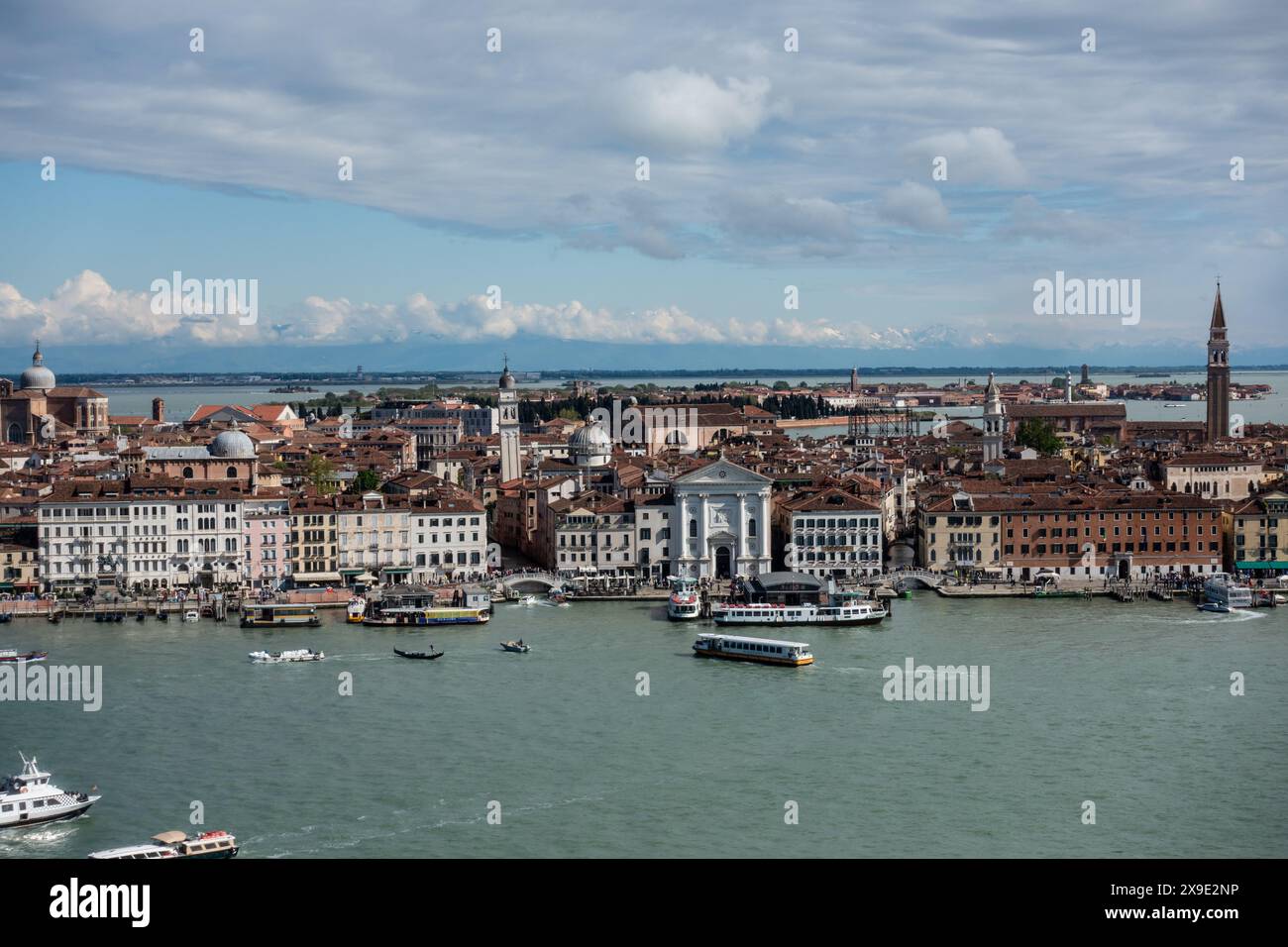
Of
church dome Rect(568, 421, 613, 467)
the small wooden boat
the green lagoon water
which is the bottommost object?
the green lagoon water

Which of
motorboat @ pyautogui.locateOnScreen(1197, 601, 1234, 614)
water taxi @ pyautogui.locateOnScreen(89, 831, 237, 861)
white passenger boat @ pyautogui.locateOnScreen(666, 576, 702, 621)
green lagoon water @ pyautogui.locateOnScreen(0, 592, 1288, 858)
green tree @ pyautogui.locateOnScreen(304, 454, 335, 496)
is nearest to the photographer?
water taxi @ pyautogui.locateOnScreen(89, 831, 237, 861)

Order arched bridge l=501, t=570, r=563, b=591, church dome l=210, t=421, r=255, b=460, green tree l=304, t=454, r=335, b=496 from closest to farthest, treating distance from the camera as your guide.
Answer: arched bridge l=501, t=570, r=563, b=591
church dome l=210, t=421, r=255, b=460
green tree l=304, t=454, r=335, b=496

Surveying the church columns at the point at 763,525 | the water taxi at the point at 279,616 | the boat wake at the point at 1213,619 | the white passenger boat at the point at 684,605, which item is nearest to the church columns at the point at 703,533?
the church columns at the point at 763,525

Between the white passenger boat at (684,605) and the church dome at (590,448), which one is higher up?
the church dome at (590,448)

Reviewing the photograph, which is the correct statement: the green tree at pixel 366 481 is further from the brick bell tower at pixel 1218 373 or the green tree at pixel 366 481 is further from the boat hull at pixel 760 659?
the brick bell tower at pixel 1218 373

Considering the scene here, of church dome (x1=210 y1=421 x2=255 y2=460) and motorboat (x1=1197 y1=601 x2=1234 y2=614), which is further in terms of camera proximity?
church dome (x1=210 y1=421 x2=255 y2=460)

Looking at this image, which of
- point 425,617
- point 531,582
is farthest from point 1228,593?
point 425,617

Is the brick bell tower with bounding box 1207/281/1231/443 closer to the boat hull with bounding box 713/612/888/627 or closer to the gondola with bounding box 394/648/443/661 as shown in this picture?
the boat hull with bounding box 713/612/888/627

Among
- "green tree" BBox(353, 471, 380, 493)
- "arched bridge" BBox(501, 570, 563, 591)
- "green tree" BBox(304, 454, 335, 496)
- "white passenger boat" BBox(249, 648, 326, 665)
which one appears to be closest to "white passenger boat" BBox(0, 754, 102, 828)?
"white passenger boat" BBox(249, 648, 326, 665)
